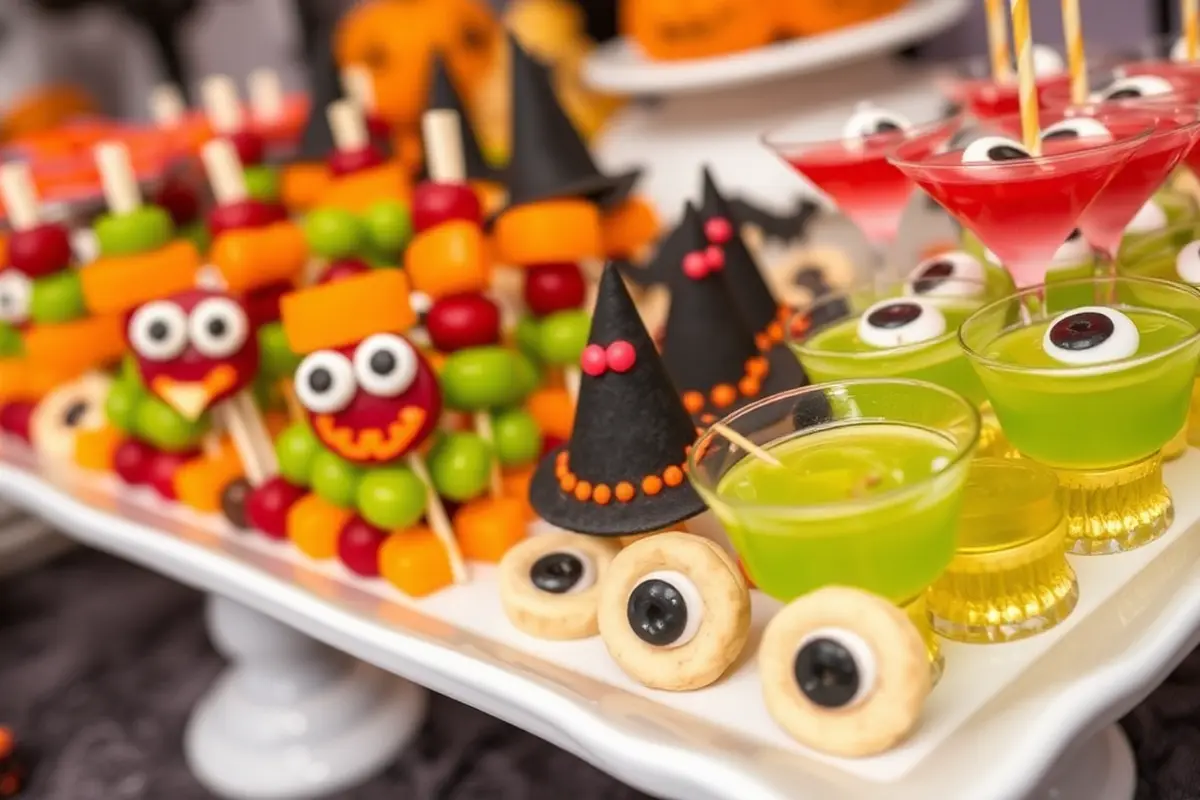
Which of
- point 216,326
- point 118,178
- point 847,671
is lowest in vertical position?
point 847,671

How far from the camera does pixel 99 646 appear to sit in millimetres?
2021

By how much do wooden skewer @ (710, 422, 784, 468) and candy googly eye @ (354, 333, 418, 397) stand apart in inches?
13.6

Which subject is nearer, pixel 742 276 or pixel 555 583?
pixel 555 583

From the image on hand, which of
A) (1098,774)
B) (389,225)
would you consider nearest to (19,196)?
(389,225)

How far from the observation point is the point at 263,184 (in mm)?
1737

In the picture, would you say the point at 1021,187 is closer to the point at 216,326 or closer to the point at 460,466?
the point at 460,466

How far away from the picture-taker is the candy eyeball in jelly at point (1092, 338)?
900 mm

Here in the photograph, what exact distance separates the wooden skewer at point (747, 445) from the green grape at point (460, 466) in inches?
14.6

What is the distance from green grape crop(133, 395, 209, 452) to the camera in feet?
4.74

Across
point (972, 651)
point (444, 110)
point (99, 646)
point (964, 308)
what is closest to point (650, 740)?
point (972, 651)

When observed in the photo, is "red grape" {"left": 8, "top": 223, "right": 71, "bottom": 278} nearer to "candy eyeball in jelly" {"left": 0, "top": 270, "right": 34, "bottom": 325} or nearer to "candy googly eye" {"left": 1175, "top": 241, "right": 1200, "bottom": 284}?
"candy eyeball in jelly" {"left": 0, "top": 270, "right": 34, "bottom": 325}

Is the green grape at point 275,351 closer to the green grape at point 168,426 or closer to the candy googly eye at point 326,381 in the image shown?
the green grape at point 168,426

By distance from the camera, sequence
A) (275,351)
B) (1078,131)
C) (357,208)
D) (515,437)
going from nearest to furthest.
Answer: (1078,131) < (515,437) < (275,351) < (357,208)

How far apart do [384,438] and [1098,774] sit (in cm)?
72
